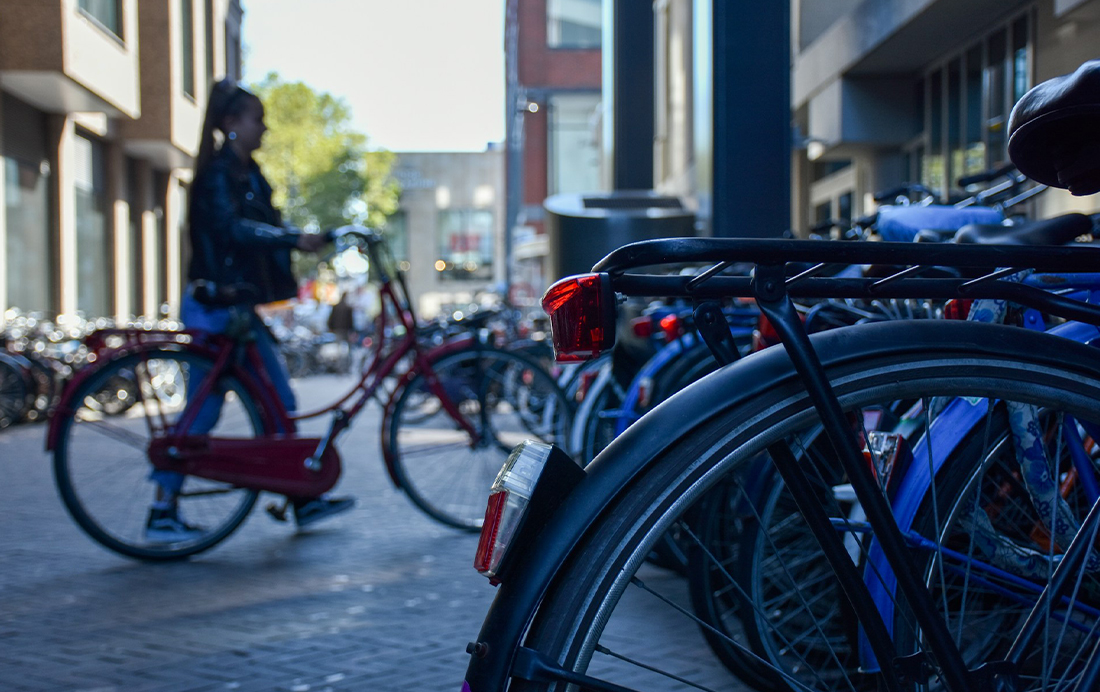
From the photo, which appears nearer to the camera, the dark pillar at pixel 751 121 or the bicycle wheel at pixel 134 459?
the bicycle wheel at pixel 134 459

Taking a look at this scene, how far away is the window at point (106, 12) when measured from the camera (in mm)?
17656

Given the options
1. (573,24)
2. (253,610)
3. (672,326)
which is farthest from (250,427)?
(573,24)

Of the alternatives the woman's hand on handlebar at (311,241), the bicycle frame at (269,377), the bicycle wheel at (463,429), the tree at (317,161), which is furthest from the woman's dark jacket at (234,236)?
the tree at (317,161)

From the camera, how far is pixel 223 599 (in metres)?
4.25

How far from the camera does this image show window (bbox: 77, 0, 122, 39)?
17.7 meters

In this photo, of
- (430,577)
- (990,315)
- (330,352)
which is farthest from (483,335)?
(330,352)

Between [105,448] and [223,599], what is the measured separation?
128cm

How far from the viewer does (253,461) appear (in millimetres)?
4984

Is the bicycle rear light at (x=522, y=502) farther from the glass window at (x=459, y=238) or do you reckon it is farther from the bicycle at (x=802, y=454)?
the glass window at (x=459, y=238)

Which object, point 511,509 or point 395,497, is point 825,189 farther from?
point 511,509

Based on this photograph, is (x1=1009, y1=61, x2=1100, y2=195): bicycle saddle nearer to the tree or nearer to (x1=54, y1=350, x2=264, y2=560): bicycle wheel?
(x1=54, y1=350, x2=264, y2=560): bicycle wheel

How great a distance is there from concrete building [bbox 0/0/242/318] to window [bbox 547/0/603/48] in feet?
50.1

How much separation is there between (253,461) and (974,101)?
8376 mm

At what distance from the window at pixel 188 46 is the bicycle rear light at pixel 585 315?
25.8 meters
